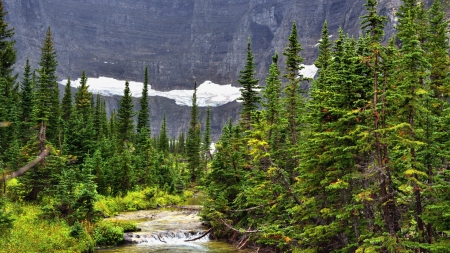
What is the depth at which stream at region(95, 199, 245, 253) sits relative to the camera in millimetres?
21336

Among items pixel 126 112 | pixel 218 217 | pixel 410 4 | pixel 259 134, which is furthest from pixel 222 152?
pixel 126 112

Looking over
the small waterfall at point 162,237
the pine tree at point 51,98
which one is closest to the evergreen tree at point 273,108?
the small waterfall at point 162,237

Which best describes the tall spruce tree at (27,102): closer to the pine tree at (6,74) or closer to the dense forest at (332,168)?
the pine tree at (6,74)

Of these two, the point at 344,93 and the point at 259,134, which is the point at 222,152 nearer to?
the point at 259,134

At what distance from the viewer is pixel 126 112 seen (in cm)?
5569

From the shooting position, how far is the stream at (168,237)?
2134cm

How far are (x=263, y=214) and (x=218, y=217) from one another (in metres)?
4.21

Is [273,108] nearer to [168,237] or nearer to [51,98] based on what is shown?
[168,237]

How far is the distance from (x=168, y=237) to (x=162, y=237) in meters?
0.50

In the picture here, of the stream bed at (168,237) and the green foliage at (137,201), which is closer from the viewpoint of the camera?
the stream bed at (168,237)

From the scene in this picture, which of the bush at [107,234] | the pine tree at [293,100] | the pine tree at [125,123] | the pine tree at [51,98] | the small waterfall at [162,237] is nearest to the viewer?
the bush at [107,234]

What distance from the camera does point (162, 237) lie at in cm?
2441

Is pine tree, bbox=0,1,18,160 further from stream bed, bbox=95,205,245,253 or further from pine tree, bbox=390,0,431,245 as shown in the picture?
pine tree, bbox=390,0,431,245

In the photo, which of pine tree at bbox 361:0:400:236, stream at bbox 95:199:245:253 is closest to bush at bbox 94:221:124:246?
stream at bbox 95:199:245:253
